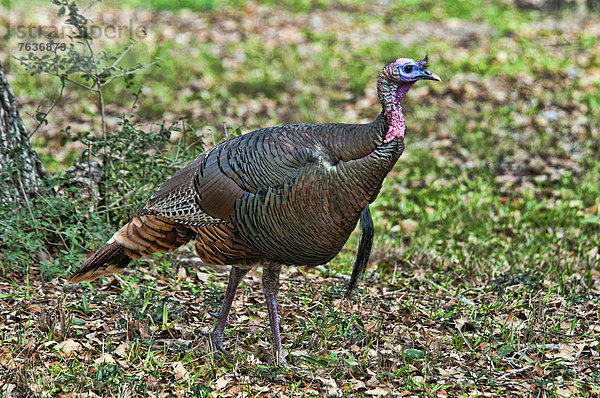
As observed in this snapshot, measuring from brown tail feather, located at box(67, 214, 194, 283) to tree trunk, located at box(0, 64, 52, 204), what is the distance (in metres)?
0.94

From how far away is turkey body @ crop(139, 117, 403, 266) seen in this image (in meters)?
3.29

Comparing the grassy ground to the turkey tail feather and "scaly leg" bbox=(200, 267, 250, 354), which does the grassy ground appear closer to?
"scaly leg" bbox=(200, 267, 250, 354)

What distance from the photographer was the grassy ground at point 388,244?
3.63 metres

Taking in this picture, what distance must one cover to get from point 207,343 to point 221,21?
26.3 feet

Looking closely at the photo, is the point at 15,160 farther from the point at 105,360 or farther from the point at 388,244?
the point at 388,244

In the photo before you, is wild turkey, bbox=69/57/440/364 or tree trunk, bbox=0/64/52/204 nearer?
wild turkey, bbox=69/57/440/364

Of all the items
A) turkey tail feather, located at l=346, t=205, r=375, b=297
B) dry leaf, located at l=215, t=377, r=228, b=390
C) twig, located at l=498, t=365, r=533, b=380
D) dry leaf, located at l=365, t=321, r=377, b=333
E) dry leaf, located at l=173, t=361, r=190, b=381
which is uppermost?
turkey tail feather, located at l=346, t=205, r=375, b=297

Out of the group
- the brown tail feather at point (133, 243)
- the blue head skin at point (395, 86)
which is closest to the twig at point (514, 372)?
the blue head skin at point (395, 86)

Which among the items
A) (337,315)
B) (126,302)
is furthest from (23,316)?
(337,315)

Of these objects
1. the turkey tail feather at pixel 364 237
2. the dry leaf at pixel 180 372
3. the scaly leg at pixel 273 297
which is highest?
the turkey tail feather at pixel 364 237

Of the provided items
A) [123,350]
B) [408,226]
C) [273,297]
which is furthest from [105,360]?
[408,226]

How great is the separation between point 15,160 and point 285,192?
2252mm

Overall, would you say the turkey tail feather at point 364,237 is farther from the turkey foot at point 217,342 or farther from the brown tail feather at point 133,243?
the brown tail feather at point 133,243

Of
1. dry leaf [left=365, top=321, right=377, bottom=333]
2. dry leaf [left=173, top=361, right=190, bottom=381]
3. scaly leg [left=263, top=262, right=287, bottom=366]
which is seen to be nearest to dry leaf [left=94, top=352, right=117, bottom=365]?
dry leaf [left=173, top=361, right=190, bottom=381]
